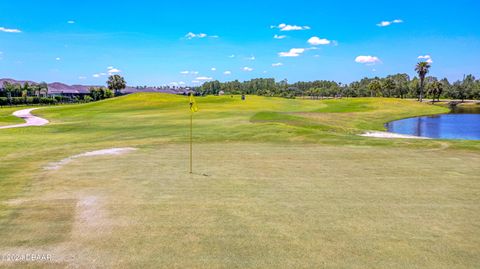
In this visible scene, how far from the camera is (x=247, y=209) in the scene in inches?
466

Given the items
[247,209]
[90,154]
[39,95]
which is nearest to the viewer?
[247,209]

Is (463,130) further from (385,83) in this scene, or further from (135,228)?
(385,83)

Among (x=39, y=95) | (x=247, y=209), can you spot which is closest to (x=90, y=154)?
(x=247, y=209)

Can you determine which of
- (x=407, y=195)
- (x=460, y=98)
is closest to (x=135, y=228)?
(x=407, y=195)

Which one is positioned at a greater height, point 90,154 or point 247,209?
point 90,154

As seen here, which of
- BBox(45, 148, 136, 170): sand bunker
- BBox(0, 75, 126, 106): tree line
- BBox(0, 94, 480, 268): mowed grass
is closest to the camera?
BBox(0, 94, 480, 268): mowed grass

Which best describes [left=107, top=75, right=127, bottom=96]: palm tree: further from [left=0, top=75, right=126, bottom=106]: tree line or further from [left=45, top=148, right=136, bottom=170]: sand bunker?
[left=45, top=148, right=136, bottom=170]: sand bunker

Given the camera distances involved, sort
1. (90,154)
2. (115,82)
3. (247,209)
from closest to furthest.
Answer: (247,209) < (90,154) < (115,82)

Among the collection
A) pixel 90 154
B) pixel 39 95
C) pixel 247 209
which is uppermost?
pixel 39 95

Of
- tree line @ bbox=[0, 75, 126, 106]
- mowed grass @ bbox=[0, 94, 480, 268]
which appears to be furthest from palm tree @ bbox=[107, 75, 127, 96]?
mowed grass @ bbox=[0, 94, 480, 268]

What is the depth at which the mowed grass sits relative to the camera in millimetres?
8734

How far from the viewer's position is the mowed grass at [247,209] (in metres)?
8.73

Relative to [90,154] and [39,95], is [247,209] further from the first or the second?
[39,95]

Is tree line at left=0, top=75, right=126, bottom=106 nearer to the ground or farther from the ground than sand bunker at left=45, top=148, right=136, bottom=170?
farther from the ground
